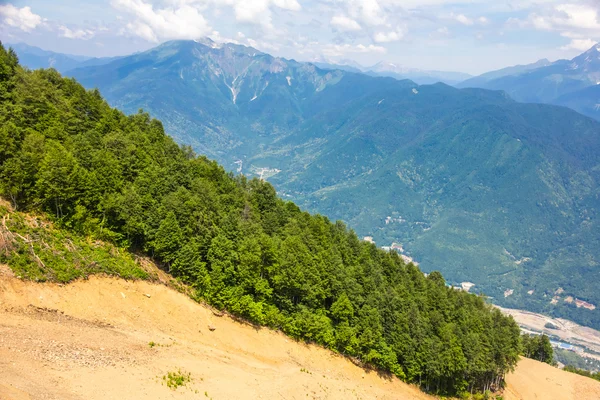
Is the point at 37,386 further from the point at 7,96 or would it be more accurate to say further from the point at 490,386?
the point at 490,386

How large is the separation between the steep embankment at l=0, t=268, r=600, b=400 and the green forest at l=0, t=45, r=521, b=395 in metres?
1.98

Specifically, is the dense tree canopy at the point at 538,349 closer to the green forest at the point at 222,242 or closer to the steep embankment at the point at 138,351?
the green forest at the point at 222,242

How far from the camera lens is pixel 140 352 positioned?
29188mm

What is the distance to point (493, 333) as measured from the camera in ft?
197

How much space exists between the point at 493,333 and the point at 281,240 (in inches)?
1468

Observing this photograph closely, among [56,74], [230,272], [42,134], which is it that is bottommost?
[230,272]

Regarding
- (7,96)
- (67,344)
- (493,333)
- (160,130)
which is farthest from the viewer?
(160,130)

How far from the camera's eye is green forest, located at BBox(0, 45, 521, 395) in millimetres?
36906

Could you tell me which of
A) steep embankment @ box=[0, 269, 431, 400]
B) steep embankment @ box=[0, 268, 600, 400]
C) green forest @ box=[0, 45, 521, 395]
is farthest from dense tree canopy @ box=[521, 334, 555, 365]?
A: steep embankment @ box=[0, 269, 431, 400]

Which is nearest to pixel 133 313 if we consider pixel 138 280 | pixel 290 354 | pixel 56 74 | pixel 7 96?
pixel 138 280

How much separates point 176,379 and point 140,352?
3.95 metres

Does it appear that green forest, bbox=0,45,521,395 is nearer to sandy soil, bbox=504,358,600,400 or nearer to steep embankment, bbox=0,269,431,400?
steep embankment, bbox=0,269,431,400

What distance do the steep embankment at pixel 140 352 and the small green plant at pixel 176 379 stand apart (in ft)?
1.39

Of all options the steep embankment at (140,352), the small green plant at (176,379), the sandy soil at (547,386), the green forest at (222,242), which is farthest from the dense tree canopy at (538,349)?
the small green plant at (176,379)
